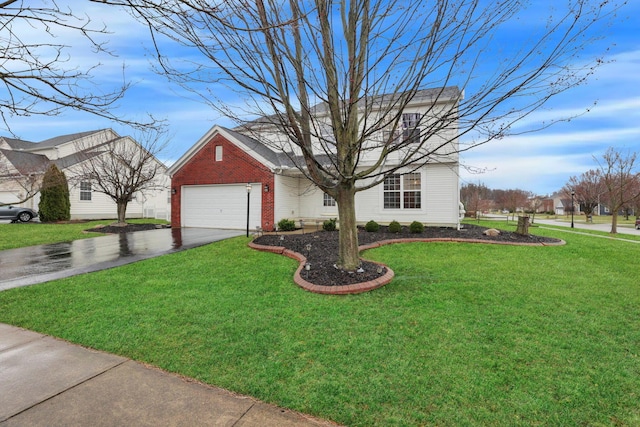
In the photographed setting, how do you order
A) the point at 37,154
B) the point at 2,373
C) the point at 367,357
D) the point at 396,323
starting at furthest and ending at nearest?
the point at 37,154 < the point at 396,323 < the point at 367,357 < the point at 2,373

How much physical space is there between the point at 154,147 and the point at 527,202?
6244 centimetres

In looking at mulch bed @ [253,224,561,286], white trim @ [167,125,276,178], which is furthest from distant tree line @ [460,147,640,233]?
white trim @ [167,125,276,178]

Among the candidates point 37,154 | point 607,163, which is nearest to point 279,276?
point 607,163

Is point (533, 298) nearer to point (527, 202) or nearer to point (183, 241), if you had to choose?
point (183, 241)

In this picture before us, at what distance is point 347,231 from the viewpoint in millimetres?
6332

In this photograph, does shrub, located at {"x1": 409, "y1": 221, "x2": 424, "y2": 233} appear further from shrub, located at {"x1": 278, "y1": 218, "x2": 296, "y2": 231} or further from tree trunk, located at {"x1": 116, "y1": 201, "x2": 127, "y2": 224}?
tree trunk, located at {"x1": 116, "y1": 201, "x2": 127, "y2": 224}

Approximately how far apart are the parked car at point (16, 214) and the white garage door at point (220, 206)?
485 inches

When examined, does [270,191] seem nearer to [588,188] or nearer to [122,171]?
[122,171]

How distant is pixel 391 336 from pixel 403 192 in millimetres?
11139

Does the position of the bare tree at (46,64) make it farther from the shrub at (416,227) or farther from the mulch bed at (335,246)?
the shrub at (416,227)

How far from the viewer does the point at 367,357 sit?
10.6 feet

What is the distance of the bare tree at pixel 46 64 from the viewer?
2953mm

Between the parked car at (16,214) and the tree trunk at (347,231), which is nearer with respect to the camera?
the tree trunk at (347,231)

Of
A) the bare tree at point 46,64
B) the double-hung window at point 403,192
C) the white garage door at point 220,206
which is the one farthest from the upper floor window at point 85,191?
the bare tree at point 46,64
